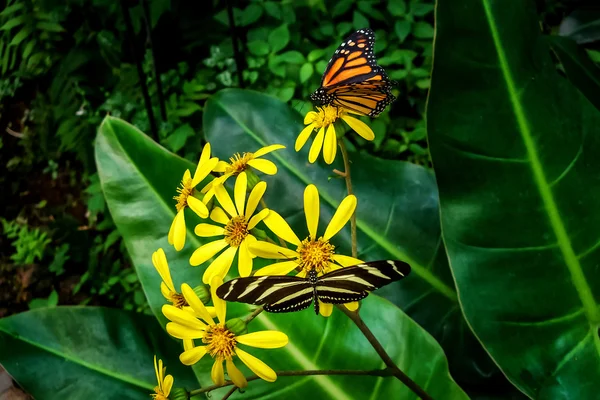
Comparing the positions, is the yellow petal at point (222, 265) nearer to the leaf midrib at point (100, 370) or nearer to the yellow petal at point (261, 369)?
the yellow petal at point (261, 369)

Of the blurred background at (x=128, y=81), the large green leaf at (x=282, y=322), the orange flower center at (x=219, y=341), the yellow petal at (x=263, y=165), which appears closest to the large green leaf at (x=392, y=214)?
the large green leaf at (x=282, y=322)

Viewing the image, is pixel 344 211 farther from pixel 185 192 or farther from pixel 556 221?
pixel 556 221

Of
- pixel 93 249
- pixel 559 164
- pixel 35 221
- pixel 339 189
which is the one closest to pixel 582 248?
pixel 559 164

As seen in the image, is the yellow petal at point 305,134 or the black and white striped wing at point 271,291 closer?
the black and white striped wing at point 271,291

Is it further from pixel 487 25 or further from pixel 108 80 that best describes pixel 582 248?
pixel 108 80

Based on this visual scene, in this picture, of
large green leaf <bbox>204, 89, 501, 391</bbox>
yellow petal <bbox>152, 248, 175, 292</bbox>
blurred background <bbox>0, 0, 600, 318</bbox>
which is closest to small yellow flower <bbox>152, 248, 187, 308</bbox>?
yellow petal <bbox>152, 248, 175, 292</bbox>

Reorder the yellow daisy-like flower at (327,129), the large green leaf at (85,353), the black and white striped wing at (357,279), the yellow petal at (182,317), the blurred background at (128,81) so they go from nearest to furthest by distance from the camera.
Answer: the black and white striped wing at (357,279) → the yellow petal at (182,317) → the yellow daisy-like flower at (327,129) → the large green leaf at (85,353) → the blurred background at (128,81)

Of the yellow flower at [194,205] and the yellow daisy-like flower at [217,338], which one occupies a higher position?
the yellow flower at [194,205]
